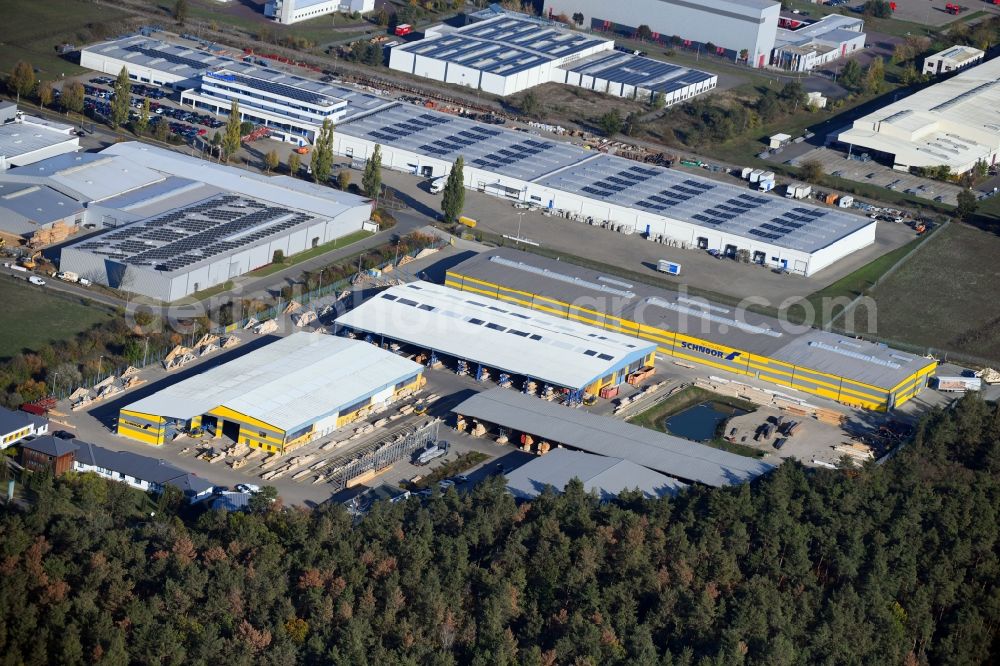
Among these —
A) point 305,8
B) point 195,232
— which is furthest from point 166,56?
point 195,232

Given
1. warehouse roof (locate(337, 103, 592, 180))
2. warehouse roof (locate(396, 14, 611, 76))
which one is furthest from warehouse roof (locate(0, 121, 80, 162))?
warehouse roof (locate(396, 14, 611, 76))

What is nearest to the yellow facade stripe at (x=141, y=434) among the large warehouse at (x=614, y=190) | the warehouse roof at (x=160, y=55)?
the large warehouse at (x=614, y=190)

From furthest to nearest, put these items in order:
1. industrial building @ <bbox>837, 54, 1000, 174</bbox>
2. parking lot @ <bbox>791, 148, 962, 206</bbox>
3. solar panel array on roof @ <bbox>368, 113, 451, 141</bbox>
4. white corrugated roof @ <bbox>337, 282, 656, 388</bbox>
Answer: industrial building @ <bbox>837, 54, 1000, 174</bbox> → parking lot @ <bbox>791, 148, 962, 206</bbox> → solar panel array on roof @ <bbox>368, 113, 451, 141</bbox> → white corrugated roof @ <bbox>337, 282, 656, 388</bbox>

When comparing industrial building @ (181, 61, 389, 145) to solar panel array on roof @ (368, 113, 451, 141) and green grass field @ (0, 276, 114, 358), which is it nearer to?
solar panel array on roof @ (368, 113, 451, 141)

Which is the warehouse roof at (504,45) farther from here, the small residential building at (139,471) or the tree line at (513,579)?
the tree line at (513,579)

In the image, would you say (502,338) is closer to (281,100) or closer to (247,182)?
(247,182)
